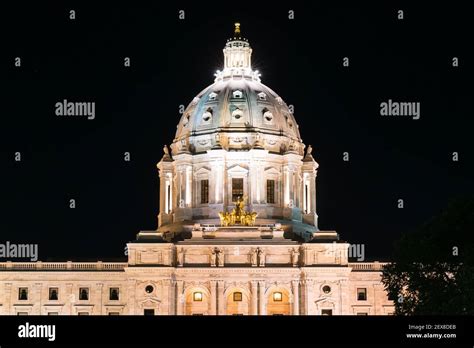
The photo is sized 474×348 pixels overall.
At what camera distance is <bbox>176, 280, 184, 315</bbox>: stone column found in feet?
381

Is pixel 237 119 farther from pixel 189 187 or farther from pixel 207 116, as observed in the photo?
pixel 189 187

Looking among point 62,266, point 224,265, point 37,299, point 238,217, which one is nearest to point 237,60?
point 238,217

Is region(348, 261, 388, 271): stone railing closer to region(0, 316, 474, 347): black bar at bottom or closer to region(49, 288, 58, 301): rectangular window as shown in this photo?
region(49, 288, 58, 301): rectangular window

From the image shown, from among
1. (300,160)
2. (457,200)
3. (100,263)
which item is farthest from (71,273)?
(457,200)

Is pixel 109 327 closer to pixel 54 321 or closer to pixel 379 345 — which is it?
pixel 54 321

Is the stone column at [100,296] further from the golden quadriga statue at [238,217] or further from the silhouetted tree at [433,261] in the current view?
the silhouetted tree at [433,261]

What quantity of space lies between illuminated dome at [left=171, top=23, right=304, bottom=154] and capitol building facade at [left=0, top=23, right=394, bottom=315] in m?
0.88

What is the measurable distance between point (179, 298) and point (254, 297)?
7584 mm

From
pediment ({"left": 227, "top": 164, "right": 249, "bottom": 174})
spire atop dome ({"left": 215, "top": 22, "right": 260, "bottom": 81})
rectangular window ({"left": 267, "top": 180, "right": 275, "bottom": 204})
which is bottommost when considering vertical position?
rectangular window ({"left": 267, "top": 180, "right": 275, "bottom": 204})

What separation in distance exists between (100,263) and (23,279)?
27.1 ft

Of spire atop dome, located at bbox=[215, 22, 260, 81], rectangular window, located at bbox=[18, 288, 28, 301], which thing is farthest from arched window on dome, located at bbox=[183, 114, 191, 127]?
rectangular window, located at bbox=[18, 288, 28, 301]

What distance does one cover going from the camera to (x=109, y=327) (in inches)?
1937

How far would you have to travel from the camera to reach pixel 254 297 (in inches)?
4577

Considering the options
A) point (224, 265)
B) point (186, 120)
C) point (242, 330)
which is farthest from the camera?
point (186, 120)
